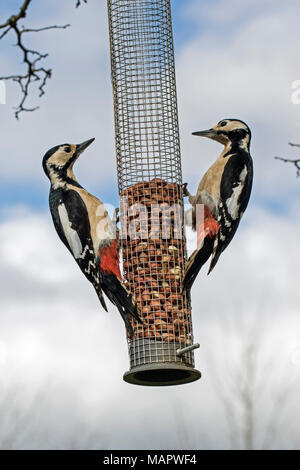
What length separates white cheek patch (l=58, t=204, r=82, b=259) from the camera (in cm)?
704

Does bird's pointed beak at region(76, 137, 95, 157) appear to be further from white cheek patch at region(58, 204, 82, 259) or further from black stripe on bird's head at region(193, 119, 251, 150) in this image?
black stripe on bird's head at region(193, 119, 251, 150)

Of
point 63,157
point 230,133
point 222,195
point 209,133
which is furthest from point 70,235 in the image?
point 230,133

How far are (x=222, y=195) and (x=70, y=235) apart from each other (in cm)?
124

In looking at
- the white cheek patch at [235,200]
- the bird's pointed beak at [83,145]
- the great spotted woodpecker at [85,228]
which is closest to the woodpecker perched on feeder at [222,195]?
the white cheek patch at [235,200]

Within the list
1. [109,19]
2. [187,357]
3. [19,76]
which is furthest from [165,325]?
[19,76]

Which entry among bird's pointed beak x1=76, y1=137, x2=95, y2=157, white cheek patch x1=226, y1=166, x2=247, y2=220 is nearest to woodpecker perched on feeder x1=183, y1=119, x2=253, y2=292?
white cheek patch x1=226, y1=166, x2=247, y2=220

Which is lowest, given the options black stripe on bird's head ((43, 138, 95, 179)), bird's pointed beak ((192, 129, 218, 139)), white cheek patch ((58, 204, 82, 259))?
white cheek patch ((58, 204, 82, 259))

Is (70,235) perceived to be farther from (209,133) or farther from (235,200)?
(209,133)

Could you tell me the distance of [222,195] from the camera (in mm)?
7000

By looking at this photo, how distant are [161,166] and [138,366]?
5.27ft

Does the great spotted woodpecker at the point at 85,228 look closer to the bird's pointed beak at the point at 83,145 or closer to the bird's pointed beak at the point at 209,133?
the bird's pointed beak at the point at 83,145

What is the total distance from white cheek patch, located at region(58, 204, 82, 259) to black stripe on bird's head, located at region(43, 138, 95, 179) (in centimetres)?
38

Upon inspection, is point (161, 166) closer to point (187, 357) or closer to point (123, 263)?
point (123, 263)

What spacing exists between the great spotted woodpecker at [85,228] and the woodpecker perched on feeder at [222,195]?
1.83ft
